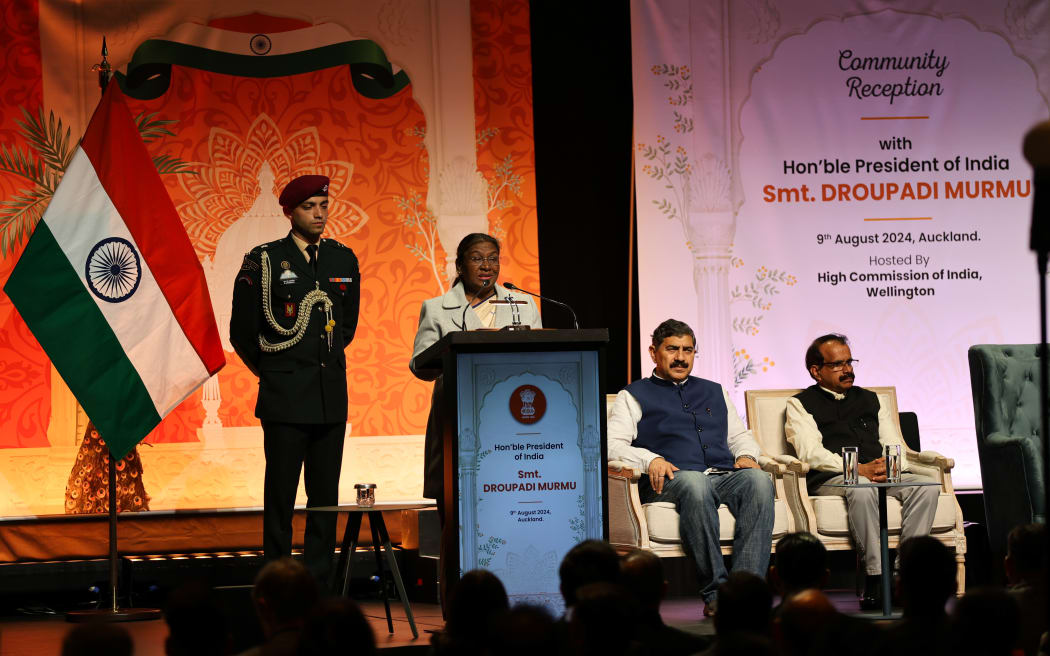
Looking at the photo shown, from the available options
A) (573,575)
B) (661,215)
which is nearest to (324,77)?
(661,215)

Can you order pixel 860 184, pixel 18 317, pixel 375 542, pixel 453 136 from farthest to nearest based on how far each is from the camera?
pixel 860 184, pixel 453 136, pixel 18 317, pixel 375 542

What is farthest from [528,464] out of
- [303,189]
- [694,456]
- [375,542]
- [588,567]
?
[694,456]

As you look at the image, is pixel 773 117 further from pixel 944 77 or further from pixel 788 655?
pixel 788 655

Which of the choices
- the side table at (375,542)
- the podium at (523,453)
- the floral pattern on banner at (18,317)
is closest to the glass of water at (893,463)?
the podium at (523,453)

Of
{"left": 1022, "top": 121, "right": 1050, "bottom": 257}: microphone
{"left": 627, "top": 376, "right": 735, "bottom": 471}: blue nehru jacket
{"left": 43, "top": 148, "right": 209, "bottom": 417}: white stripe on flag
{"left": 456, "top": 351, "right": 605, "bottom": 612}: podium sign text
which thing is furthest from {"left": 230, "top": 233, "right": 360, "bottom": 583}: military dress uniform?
{"left": 1022, "top": 121, "right": 1050, "bottom": 257}: microphone

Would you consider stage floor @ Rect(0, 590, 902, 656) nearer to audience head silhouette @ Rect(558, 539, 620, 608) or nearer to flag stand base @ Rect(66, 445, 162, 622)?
flag stand base @ Rect(66, 445, 162, 622)

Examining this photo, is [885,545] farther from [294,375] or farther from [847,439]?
[294,375]

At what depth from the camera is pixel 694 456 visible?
5320 millimetres

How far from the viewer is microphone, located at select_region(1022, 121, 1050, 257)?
2.50 m

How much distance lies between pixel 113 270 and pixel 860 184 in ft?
12.3

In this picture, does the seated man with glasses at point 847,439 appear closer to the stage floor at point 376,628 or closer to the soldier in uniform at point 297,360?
the stage floor at point 376,628

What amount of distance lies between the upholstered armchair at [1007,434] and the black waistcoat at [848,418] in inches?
17.3

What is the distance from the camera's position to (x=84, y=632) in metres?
2.01

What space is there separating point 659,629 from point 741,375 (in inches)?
158
